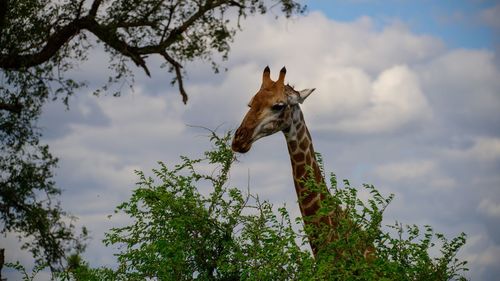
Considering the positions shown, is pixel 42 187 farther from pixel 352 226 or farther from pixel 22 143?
pixel 352 226

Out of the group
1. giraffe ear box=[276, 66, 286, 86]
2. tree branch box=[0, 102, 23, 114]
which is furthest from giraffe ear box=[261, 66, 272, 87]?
tree branch box=[0, 102, 23, 114]

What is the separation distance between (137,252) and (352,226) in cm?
268

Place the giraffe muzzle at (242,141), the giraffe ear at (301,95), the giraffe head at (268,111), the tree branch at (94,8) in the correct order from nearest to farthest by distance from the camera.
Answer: the giraffe muzzle at (242,141) → the giraffe head at (268,111) → the giraffe ear at (301,95) → the tree branch at (94,8)

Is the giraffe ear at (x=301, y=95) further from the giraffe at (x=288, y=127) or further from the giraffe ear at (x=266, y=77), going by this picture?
the giraffe ear at (x=266, y=77)

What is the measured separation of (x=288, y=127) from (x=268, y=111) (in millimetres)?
475

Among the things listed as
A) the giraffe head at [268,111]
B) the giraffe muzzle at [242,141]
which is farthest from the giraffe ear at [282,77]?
the giraffe muzzle at [242,141]

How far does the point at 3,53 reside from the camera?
21.5 m

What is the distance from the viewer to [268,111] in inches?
464

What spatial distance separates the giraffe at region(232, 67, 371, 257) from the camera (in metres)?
11.5

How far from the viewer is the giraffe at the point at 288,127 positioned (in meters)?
11.5

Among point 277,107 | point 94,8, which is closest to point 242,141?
point 277,107

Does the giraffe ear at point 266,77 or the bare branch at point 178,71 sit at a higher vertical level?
the bare branch at point 178,71

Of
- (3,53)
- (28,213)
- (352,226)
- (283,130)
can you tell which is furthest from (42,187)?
(352,226)

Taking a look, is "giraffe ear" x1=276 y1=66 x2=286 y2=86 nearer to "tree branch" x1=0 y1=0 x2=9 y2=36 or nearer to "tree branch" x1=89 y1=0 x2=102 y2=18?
"tree branch" x1=0 y1=0 x2=9 y2=36
